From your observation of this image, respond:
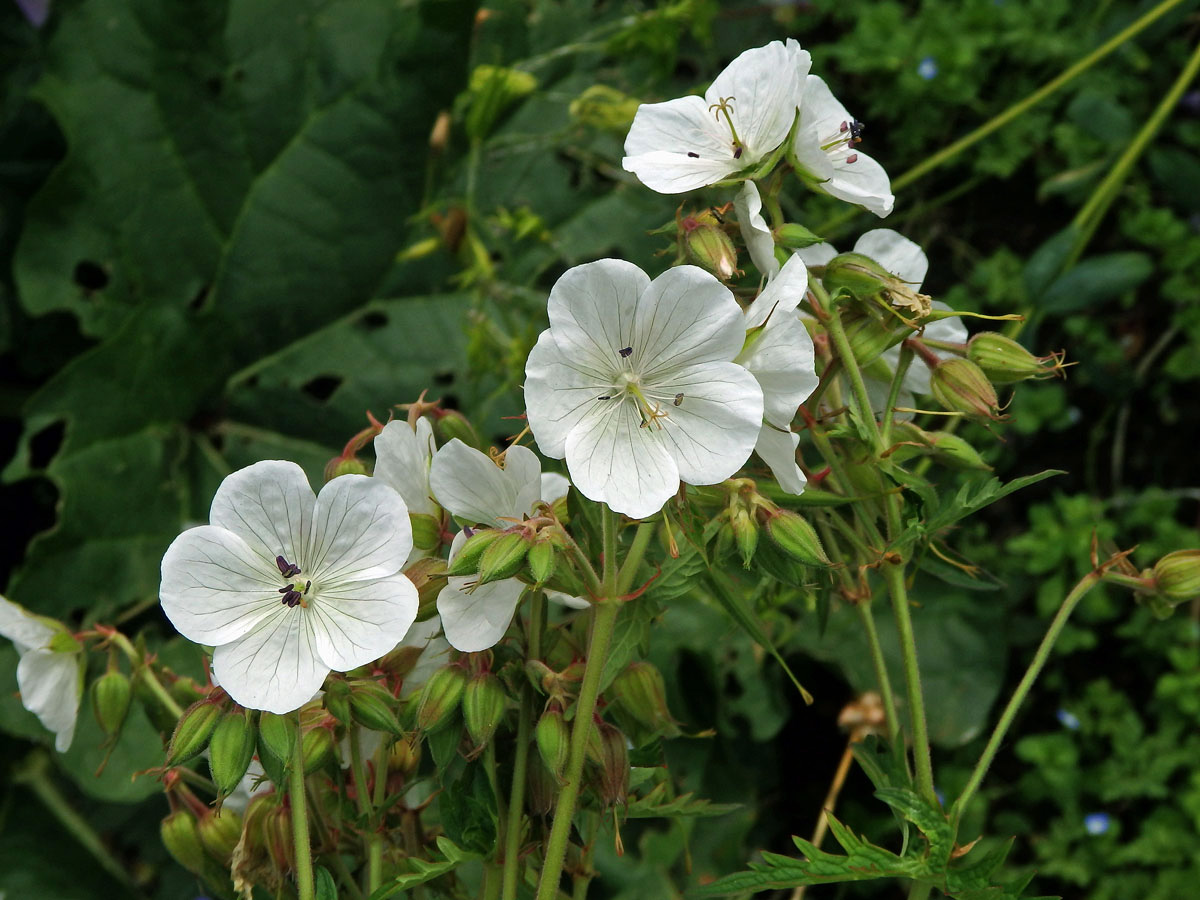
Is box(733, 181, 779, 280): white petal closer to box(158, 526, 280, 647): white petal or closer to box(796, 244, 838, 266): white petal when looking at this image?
box(796, 244, 838, 266): white petal

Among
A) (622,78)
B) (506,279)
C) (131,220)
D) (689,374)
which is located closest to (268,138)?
(131,220)

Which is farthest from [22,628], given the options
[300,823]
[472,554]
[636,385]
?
[636,385]

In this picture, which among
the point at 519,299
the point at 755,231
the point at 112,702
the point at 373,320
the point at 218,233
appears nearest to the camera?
the point at 755,231

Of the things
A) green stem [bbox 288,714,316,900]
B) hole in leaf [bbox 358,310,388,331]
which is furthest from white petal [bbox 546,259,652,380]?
hole in leaf [bbox 358,310,388,331]

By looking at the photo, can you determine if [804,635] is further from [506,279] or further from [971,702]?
[506,279]

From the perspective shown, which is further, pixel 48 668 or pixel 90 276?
pixel 90 276

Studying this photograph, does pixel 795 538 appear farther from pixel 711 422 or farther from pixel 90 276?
pixel 90 276

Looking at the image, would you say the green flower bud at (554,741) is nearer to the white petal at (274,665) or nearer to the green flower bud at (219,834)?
the white petal at (274,665)
